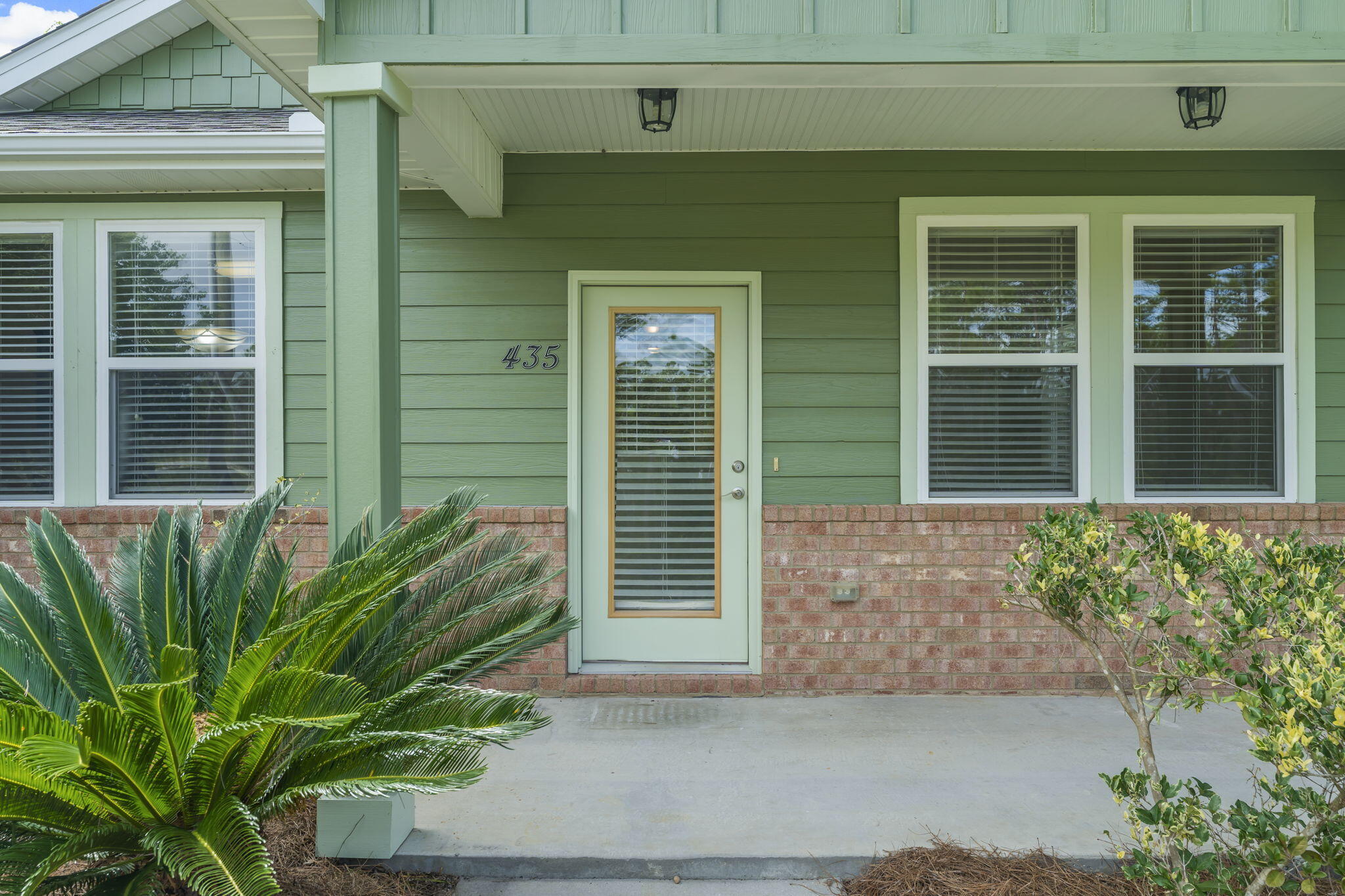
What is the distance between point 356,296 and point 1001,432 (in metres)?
3.13

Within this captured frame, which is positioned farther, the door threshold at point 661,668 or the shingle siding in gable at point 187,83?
the shingle siding in gable at point 187,83

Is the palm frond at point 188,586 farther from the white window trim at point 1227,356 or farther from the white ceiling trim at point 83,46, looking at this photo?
the white window trim at point 1227,356

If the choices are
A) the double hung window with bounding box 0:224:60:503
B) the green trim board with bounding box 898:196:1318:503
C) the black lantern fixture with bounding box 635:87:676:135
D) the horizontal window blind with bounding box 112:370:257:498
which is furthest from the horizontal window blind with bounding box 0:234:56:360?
the green trim board with bounding box 898:196:1318:503

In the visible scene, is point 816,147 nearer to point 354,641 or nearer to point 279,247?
point 279,247

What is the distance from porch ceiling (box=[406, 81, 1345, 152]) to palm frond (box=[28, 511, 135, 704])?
6.44 feet

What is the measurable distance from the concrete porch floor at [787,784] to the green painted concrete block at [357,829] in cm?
9

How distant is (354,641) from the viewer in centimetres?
242

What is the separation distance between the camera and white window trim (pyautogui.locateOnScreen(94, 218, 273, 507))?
4238 mm

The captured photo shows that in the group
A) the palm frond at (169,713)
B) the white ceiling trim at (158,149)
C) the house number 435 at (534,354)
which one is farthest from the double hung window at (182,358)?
the palm frond at (169,713)

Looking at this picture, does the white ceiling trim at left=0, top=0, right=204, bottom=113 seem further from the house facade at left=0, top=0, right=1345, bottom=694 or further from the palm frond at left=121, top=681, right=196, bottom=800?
the palm frond at left=121, top=681, right=196, bottom=800

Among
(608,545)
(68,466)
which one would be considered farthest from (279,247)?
(608,545)

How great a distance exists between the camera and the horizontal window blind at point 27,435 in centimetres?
427

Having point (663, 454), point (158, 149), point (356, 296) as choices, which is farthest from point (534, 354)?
point (158, 149)

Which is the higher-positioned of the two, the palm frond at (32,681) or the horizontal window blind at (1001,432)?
the horizontal window blind at (1001,432)
